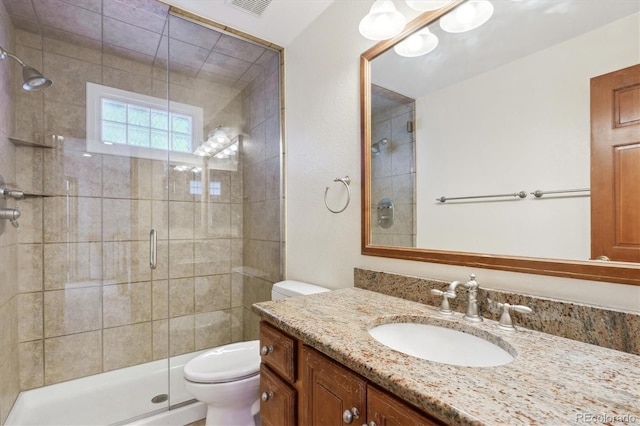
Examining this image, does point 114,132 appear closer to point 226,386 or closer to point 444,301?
point 226,386

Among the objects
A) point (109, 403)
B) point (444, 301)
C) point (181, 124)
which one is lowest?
point (109, 403)

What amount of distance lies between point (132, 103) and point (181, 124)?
0.37 m

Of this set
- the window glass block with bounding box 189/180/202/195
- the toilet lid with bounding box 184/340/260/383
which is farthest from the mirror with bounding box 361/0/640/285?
the window glass block with bounding box 189/180/202/195

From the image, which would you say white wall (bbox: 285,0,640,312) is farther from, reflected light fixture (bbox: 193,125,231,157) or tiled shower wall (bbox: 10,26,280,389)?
reflected light fixture (bbox: 193,125,231,157)

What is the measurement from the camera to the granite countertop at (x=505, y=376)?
48cm

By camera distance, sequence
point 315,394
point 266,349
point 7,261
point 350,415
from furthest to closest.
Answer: point 7,261
point 266,349
point 315,394
point 350,415

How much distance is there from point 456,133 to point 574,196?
0.46m

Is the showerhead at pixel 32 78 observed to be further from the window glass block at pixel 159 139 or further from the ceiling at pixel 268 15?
the ceiling at pixel 268 15

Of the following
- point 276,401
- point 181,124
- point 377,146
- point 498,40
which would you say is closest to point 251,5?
point 181,124

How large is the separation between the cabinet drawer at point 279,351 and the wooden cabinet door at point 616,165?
0.93 m

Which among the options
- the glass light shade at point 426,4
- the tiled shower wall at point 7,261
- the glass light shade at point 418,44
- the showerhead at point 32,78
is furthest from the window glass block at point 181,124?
the glass light shade at point 426,4

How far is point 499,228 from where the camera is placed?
3.28ft

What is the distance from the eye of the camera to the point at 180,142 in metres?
2.39

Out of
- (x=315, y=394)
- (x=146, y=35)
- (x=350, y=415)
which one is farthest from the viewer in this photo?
(x=146, y=35)
